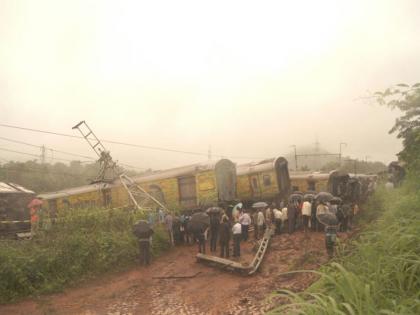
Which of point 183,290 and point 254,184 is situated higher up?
point 254,184

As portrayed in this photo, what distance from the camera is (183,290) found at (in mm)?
11266

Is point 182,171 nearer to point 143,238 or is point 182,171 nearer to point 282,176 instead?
point 282,176

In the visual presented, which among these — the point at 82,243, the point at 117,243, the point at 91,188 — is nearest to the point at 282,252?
the point at 117,243

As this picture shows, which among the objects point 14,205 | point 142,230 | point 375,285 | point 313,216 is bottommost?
point 313,216

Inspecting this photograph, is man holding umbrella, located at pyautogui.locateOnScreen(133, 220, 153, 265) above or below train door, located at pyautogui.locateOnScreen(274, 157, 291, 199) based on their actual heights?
below

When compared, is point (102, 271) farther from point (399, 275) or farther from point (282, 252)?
point (399, 275)

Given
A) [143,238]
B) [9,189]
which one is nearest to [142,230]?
[143,238]

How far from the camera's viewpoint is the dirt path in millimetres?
9836

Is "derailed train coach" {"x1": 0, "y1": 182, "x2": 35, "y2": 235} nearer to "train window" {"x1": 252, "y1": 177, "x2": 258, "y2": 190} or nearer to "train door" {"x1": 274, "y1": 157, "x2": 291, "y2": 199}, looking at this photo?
"train window" {"x1": 252, "y1": 177, "x2": 258, "y2": 190}

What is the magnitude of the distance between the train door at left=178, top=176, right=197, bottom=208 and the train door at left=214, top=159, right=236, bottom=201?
4.37 feet

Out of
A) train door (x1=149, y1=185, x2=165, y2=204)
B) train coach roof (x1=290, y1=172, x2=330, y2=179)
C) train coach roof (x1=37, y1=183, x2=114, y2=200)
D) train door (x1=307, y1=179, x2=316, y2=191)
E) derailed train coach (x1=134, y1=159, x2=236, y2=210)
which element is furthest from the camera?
train door (x1=307, y1=179, x2=316, y2=191)

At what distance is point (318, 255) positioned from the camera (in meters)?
12.7

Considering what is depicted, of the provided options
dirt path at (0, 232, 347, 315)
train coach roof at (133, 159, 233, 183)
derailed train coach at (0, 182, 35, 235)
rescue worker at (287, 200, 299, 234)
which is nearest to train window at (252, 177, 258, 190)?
train coach roof at (133, 159, 233, 183)

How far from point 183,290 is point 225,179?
1135 cm
